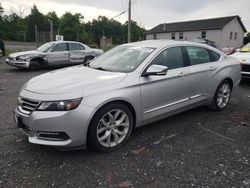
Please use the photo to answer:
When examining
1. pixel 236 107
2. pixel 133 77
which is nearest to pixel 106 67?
pixel 133 77

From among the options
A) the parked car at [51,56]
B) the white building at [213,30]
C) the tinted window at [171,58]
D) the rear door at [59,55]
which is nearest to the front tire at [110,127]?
the tinted window at [171,58]

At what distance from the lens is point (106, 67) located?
11.9ft

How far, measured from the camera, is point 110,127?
3023 millimetres

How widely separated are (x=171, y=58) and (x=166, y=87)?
1.92 ft

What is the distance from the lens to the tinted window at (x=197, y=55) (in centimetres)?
409

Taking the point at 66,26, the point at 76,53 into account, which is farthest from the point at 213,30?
the point at 76,53

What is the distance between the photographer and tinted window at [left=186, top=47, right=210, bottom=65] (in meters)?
4.09

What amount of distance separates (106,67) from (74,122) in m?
1.32

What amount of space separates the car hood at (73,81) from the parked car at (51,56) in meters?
7.03

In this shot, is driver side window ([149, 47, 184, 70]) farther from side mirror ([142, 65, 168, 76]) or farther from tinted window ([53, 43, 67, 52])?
tinted window ([53, 43, 67, 52])

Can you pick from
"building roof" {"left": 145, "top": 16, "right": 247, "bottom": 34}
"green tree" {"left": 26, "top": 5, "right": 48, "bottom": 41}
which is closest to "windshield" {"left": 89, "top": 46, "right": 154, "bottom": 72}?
"building roof" {"left": 145, "top": 16, "right": 247, "bottom": 34}

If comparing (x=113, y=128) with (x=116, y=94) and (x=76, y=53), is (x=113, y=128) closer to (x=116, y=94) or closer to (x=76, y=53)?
(x=116, y=94)

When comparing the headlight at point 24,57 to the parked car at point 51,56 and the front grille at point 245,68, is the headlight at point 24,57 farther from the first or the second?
the front grille at point 245,68

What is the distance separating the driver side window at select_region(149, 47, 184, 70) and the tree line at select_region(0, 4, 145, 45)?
1175 inches
